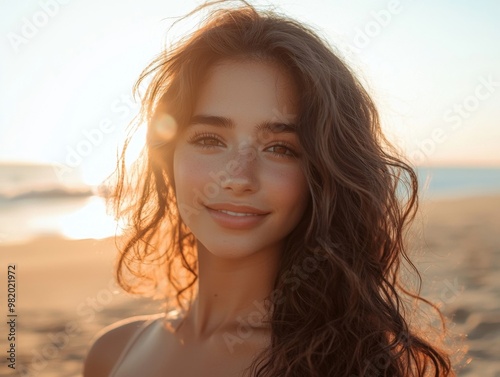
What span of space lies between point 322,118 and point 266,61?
35cm

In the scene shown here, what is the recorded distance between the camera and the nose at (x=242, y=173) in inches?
102

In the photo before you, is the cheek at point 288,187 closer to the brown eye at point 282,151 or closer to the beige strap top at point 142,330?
the brown eye at point 282,151

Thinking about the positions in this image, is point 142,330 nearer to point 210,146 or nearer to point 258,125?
point 210,146

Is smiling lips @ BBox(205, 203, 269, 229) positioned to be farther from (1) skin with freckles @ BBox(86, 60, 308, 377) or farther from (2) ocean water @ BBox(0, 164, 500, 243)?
(2) ocean water @ BBox(0, 164, 500, 243)

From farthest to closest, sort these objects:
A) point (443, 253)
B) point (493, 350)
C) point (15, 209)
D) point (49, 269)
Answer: point (15, 209)
point (443, 253)
point (49, 269)
point (493, 350)

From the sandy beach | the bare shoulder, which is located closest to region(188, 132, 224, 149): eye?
the bare shoulder

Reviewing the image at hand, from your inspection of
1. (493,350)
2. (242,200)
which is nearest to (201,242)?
(242,200)

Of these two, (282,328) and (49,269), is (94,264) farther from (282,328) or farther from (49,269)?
(282,328)

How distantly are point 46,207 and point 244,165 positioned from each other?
14.1m

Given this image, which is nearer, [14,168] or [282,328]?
[282,328]

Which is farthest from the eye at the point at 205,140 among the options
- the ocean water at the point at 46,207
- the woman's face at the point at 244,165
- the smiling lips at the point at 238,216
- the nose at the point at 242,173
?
the ocean water at the point at 46,207

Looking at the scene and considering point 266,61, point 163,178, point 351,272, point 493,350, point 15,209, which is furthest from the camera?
point 15,209

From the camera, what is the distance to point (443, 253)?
976 centimetres

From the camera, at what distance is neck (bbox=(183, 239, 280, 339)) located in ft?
9.41
